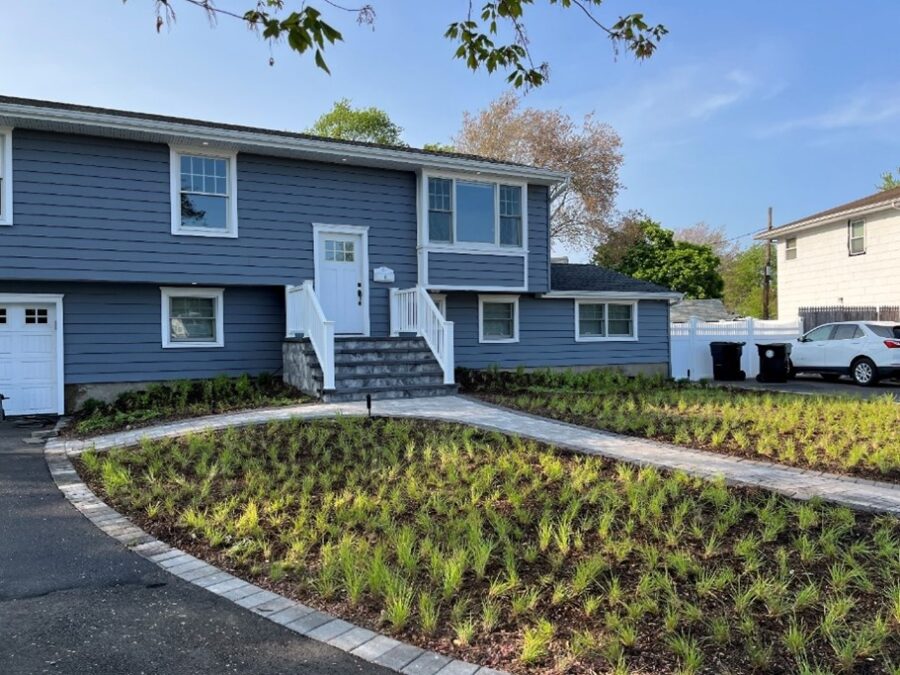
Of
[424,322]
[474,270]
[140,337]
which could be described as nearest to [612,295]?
[474,270]

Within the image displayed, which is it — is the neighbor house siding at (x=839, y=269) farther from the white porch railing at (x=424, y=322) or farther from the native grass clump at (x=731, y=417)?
the white porch railing at (x=424, y=322)

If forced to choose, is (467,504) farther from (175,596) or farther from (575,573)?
(175,596)

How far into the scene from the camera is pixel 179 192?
11320mm

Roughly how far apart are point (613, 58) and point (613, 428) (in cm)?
463

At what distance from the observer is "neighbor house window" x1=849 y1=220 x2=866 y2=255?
66.6 ft

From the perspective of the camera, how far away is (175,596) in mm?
3514

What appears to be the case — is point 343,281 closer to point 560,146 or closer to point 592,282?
point 592,282

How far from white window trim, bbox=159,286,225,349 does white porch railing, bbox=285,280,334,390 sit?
1.23m

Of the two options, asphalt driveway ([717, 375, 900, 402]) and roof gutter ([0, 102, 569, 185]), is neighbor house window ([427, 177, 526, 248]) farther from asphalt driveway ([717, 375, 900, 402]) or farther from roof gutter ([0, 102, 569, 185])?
asphalt driveway ([717, 375, 900, 402])

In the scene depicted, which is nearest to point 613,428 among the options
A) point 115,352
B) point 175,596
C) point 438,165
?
point 175,596

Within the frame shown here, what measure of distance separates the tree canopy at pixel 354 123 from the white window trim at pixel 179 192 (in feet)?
69.8

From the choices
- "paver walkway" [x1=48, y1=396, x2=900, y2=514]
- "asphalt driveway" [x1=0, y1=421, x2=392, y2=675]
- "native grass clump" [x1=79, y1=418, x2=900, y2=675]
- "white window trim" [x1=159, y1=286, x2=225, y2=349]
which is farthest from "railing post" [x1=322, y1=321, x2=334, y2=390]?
"asphalt driveway" [x1=0, y1=421, x2=392, y2=675]

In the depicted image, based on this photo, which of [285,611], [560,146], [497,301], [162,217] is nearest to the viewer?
[285,611]

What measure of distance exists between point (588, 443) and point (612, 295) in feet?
30.0
